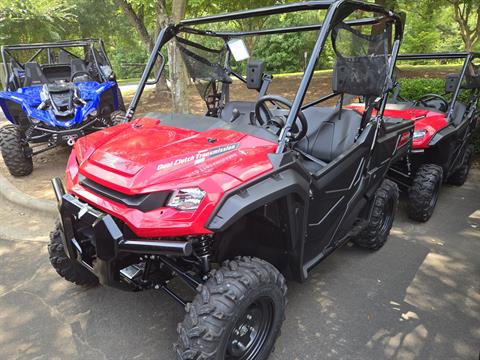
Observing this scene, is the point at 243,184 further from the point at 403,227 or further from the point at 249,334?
the point at 403,227

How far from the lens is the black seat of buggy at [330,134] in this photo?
312cm

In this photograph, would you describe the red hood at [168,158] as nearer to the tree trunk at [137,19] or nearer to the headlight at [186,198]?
the headlight at [186,198]

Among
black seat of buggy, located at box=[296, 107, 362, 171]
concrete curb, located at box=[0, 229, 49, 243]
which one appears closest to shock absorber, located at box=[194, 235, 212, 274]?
black seat of buggy, located at box=[296, 107, 362, 171]

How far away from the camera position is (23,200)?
15.5ft

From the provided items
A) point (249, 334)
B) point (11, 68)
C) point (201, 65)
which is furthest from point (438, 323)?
point (11, 68)

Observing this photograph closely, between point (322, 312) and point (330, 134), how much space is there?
4.55 feet

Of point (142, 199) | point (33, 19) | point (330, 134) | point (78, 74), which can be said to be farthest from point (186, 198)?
point (33, 19)

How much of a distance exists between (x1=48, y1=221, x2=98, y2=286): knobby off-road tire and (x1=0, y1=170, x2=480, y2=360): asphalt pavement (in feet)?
0.48

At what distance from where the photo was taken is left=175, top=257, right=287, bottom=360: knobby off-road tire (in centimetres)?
194

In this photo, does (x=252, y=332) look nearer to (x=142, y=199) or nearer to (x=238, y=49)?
(x=142, y=199)

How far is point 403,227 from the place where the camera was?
13.8 ft

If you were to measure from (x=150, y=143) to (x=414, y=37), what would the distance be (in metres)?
23.9

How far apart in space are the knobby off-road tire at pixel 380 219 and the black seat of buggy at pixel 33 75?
18.8 feet

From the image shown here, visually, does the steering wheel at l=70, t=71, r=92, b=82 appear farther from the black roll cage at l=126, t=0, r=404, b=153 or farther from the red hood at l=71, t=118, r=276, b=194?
the red hood at l=71, t=118, r=276, b=194
